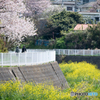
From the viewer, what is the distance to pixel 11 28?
26.9 m

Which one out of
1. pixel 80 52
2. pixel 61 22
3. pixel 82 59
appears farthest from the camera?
pixel 61 22

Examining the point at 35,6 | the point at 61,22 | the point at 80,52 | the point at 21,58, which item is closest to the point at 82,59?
the point at 80,52

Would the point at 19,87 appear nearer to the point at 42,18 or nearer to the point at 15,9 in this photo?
the point at 15,9

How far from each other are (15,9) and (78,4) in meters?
65.6

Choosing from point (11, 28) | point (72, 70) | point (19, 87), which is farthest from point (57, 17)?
point (19, 87)

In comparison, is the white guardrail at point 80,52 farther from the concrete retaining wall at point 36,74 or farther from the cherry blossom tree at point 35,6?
the concrete retaining wall at point 36,74

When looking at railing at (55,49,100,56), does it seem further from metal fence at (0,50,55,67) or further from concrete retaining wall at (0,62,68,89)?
metal fence at (0,50,55,67)

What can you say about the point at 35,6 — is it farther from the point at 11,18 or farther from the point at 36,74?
the point at 36,74

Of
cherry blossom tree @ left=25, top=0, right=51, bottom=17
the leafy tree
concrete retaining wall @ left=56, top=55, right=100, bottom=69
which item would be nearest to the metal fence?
concrete retaining wall @ left=56, top=55, right=100, bottom=69

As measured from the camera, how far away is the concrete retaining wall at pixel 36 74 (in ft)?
66.2

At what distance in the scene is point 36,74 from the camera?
21812 millimetres

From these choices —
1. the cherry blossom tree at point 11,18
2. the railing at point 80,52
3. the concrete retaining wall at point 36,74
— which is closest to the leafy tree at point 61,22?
the railing at point 80,52

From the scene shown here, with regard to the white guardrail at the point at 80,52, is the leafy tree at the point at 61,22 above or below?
above

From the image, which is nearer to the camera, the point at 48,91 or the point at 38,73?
the point at 48,91
